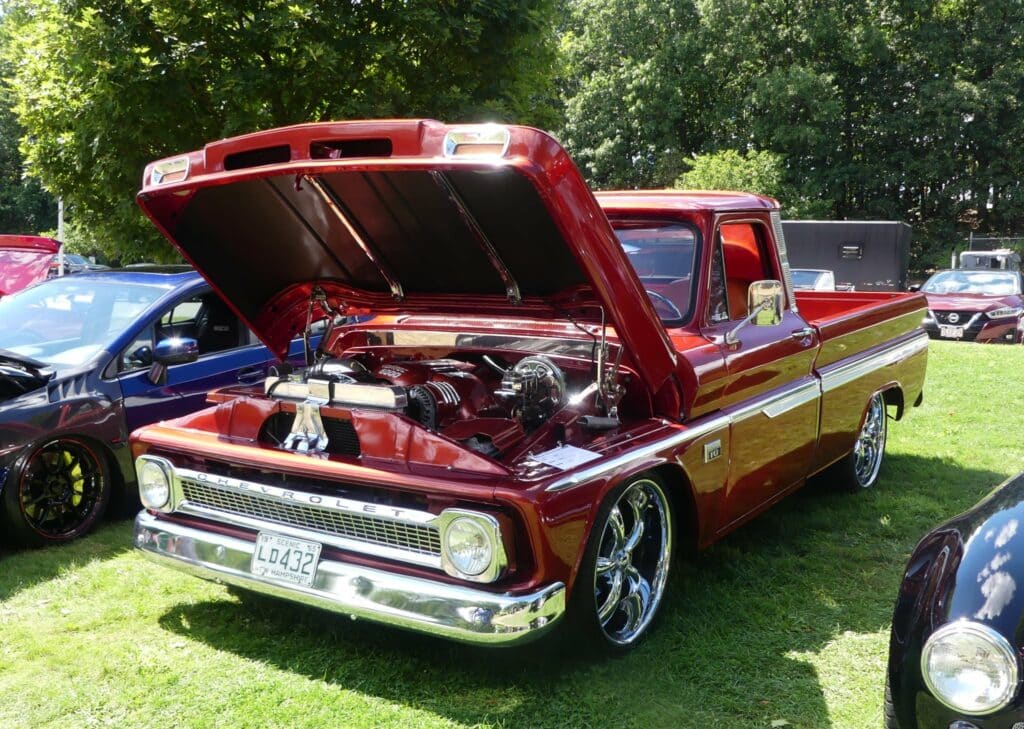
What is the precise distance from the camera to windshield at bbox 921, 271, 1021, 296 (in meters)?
17.2

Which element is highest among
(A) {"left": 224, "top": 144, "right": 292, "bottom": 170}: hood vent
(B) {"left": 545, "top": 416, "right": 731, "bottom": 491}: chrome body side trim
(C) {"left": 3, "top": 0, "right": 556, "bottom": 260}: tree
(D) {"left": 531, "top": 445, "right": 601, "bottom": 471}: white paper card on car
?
(C) {"left": 3, "top": 0, "right": 556, "bottom": 260}: tree

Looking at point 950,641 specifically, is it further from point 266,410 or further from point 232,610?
point 232,610

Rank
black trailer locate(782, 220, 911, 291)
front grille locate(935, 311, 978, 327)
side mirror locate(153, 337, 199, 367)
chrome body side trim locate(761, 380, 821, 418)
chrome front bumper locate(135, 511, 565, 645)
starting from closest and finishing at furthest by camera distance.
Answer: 1. chrome front bumper locate(135, 511, 565, 645)
2. chrome body side trim locate(761, 380, 821, 418)
3. side mirror locate(153, 337, 199, 367)
4. front grille locate(935, 311, 978, 327)
5. black trailer locate(782, 220, 911, 291)

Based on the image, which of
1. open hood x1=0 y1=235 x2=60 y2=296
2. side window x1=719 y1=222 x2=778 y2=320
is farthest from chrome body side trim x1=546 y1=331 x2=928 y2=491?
open hood x1=0 y1=235 x2=60 y2=296

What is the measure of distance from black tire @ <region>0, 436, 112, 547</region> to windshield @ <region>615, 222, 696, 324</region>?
10.6ft

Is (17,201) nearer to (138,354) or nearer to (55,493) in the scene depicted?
(138,354)

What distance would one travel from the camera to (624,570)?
3732mm

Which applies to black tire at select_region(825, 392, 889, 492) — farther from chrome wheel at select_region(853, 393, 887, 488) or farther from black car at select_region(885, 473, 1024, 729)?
black car at select_region(885, 473, 1024, 729)

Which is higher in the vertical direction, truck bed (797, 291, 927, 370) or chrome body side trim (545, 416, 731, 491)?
truck bed (797, 291, 927, 370)

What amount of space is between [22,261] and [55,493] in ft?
21.2

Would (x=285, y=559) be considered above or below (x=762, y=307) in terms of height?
below

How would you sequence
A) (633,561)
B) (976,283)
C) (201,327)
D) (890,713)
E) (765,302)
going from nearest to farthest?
(890,713) → (633,561) → (765,302) → (201,327) → (976,283)

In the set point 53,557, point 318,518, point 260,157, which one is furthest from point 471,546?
point 53,557

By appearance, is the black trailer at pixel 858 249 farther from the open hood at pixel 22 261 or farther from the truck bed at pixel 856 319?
the open hood at pixel 22 261
